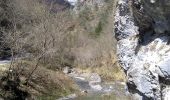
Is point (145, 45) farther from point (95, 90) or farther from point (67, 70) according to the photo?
point (67, 70)

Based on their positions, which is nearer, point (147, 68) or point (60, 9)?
point (147, 68)

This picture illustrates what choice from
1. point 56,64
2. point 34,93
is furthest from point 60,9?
point 34,93

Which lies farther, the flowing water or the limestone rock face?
the flowing water

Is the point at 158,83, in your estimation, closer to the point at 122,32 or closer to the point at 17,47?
A: the point at 122,32

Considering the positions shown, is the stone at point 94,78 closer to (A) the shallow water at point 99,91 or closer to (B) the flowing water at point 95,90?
(B) the flowing water at point 95,90

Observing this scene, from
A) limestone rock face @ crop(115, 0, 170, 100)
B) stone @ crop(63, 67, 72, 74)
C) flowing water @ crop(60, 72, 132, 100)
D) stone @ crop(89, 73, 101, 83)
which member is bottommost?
flowing water @ crop(60, 72, 132, 100)

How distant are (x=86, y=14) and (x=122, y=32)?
63.4m

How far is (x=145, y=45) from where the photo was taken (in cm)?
696

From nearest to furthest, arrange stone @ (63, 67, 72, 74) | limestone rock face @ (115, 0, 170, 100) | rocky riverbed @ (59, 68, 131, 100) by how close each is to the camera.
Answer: limestone rock face @ (115, 0, 170, 100) → rocky riverbed @ (59, 68, 131, 100) → stone @ (63, 67, 72, 74)

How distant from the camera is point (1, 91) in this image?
30.9m

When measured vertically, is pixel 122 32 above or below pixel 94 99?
above

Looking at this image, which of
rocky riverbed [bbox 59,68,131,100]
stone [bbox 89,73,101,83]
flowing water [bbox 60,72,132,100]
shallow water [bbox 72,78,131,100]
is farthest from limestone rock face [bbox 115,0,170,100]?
stone [bbox 89,73,101,83]

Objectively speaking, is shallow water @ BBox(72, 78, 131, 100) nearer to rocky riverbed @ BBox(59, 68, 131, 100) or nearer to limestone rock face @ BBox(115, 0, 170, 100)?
rocky riverbed @ BBox(59, 68, 131, 100)

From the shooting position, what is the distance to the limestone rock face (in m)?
6.16
